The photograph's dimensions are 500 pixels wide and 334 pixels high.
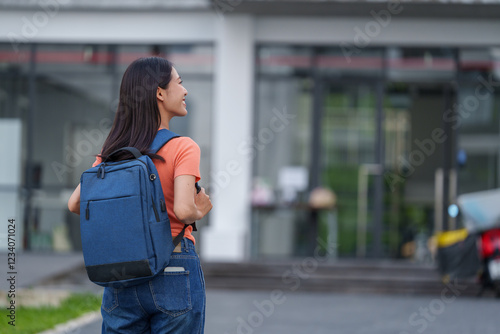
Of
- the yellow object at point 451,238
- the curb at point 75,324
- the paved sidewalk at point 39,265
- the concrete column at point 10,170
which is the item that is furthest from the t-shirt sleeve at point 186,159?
the concrete column at point 10,170

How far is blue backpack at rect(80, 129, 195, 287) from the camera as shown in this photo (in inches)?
103

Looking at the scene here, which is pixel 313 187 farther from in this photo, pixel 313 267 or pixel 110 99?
pixel 110 99

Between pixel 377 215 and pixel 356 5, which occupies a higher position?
pixel 356 5

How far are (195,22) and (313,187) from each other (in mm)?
3272

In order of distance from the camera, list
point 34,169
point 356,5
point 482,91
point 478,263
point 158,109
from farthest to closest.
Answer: point 34,169 < point 482,91 < point 356,5 < point 478,263 < point 158,109

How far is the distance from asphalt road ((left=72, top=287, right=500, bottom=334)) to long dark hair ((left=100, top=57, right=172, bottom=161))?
4.53m

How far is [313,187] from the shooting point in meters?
12.6

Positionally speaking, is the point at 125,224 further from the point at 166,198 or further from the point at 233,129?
the point at 233,129

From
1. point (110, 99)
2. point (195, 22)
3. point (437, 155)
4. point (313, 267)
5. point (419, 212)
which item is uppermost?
point (195, 22)

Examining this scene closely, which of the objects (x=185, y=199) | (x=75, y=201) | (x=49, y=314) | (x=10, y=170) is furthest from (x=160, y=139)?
(x=10, y=170)

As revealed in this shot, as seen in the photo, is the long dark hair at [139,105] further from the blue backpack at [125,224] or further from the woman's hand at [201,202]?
the woman's hand at [201,202]

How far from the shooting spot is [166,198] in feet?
9.05

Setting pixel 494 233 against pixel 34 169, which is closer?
pixel 494 233

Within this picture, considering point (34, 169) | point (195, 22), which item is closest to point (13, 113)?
point (34, 169)
